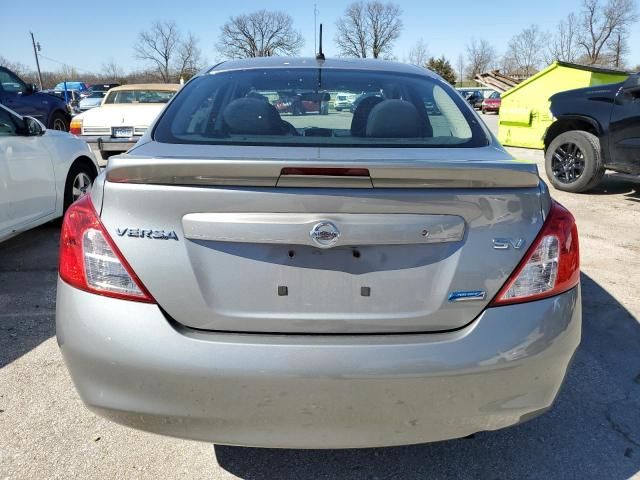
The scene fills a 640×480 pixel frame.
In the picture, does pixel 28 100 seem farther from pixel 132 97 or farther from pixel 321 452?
pixel 321 452

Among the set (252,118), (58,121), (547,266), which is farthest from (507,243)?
(58,121)

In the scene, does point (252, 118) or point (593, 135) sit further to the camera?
point (593, 135)

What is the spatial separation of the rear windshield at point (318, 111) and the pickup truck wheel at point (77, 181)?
3.38 m

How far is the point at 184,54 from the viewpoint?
72.8 meters

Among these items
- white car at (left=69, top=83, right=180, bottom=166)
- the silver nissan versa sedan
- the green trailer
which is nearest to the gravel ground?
the silver nissan versa sedan

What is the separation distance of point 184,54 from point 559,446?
77716 mm

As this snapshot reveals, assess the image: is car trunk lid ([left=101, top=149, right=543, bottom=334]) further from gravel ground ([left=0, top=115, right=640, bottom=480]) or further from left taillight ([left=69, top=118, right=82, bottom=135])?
left taillight ([left=69, top=118, right=82, bottom=135])

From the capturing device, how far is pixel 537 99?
39.3 feet

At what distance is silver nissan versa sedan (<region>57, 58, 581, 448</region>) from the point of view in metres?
1.64

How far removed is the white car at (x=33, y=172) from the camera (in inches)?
177

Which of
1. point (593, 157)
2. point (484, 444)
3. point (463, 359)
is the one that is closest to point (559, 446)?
point (484, 444)

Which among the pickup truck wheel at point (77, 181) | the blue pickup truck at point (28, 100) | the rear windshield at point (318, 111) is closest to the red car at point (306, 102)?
the rear windshield at point (318, 111)

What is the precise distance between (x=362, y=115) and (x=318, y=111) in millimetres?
302

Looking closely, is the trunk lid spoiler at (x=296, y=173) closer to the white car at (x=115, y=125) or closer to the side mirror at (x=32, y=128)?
the side mirror at (x=32, y=128)
